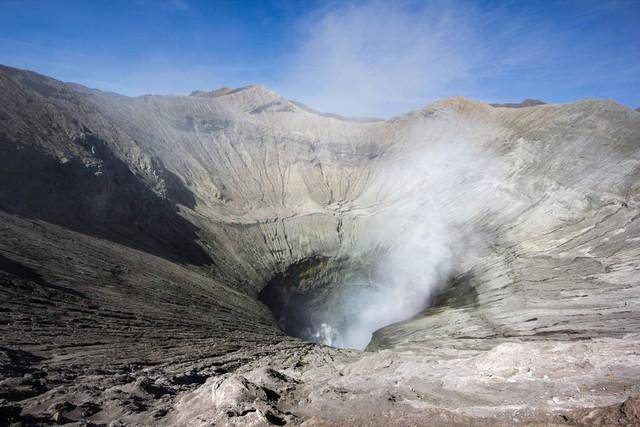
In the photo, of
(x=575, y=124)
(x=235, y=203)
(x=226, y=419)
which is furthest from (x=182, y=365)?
(x=575, y=124)

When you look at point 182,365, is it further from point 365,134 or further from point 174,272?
point 365,134

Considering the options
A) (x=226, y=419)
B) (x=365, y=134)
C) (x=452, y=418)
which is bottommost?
(x=452, y=418)

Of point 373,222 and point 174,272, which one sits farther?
point 373,222

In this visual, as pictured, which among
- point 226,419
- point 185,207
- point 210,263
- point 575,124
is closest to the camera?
point 226,419

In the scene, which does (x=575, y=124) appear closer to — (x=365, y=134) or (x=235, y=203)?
(x=365, y=134)

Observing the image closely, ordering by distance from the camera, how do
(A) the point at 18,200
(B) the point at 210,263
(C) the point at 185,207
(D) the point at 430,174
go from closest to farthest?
(A) the point at 18,200 < (B) the point at 210,263 < (C) the point at 185,207 < (D) the point at 430,174

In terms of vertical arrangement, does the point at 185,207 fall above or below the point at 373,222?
above
